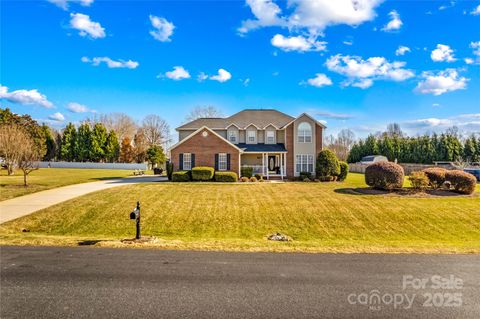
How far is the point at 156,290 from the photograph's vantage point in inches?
201

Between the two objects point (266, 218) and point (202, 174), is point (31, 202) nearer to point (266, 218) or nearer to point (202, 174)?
point (202, 174)

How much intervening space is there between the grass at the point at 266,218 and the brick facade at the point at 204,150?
8.75m

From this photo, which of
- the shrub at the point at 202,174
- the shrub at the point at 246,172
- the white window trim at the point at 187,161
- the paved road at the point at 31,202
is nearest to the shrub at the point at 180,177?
the shrub at the point at 202,174

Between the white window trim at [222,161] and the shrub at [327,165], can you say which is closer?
the shrub at [327,165]

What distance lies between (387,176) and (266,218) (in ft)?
32.8

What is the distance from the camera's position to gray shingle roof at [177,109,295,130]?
3288 centimetres

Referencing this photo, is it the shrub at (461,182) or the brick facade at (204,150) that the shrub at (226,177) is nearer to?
the brick facade at (204,150)

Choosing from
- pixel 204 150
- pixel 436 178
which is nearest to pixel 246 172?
pixel 204 150

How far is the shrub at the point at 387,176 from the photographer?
1970 cm

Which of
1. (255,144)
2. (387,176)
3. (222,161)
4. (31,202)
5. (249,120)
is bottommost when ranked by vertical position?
(31,202)

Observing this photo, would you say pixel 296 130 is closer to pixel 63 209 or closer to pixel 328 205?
pixel 328 205

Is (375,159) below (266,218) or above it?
above

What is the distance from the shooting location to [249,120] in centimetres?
3366

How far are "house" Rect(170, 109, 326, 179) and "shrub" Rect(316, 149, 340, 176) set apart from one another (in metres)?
2.88
